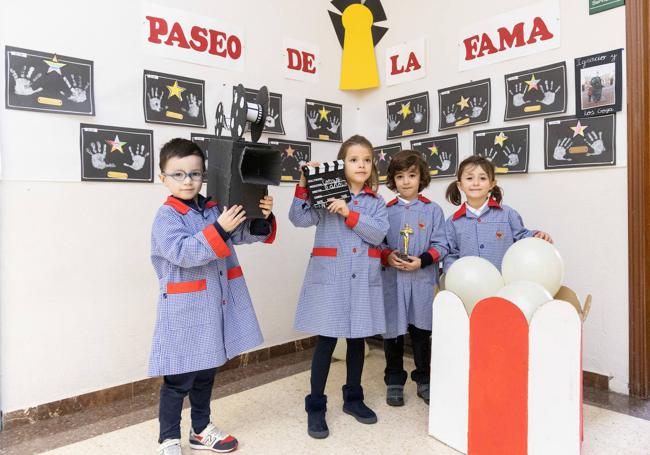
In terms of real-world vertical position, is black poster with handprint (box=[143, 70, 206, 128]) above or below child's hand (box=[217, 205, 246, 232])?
above

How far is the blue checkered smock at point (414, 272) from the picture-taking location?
2.07 metres

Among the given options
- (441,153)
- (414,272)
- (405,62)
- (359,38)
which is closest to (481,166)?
(414,272)

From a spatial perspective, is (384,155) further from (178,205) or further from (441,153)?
(178,205)

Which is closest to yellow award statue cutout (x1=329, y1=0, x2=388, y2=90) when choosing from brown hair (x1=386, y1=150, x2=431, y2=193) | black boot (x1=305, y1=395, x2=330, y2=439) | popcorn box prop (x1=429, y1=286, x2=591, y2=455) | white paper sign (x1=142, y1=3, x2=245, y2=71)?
white paper sign (x1=142, y1=3, x2=245, y2=71)

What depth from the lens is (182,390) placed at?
1586 mm

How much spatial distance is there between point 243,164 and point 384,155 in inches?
63.8

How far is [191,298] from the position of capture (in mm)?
1569

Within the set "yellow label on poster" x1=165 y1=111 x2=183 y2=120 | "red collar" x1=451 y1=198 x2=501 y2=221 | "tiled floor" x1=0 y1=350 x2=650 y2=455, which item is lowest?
"tiled floor" x1=0 y1=350 x2=650 y2=455

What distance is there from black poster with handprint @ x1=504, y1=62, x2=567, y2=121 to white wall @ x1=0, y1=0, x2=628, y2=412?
57 millimetres

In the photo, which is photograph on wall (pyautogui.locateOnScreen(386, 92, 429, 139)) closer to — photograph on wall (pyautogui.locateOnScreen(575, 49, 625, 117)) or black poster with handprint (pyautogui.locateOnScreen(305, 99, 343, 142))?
black poster with handprint (pyautogui.locateOnScreen(305, 99, 343, 142))

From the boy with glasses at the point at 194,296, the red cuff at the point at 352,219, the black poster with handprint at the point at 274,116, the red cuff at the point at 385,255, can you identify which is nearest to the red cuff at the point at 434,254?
the red cuff at the point at 385,255

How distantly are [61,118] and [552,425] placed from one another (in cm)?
222

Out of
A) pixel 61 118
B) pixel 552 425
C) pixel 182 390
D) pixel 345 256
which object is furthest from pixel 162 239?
pixel 552 425

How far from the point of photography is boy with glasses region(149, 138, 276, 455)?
1.51m
